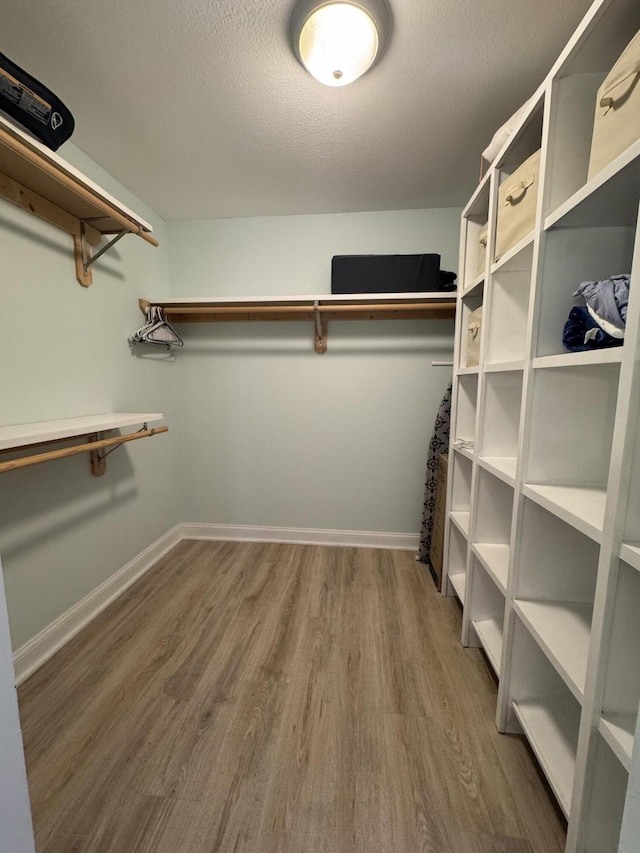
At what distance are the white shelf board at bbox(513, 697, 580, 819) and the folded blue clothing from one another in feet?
3.83

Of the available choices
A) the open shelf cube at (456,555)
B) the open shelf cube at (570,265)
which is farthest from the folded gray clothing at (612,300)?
the open shelf cube at (456,555)

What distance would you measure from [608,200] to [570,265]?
0.19 meters

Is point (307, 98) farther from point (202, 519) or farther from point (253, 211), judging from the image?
point (202, 519)

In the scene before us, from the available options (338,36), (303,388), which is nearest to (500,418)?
(303,388)

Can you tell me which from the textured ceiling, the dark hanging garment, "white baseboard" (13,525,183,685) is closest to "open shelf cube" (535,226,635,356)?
the textured ceiling

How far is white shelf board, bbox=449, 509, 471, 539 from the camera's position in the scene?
1654 mm

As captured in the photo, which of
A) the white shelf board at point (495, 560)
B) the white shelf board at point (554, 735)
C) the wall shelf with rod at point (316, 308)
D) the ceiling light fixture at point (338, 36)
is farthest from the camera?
the wall shelf with rod at point (316, 308)

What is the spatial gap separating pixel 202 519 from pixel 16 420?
1511mm

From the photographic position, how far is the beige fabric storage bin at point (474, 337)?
1.57 metres

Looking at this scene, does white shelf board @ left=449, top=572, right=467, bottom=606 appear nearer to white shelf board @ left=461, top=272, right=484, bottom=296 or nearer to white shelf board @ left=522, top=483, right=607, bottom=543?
white shelf board @ left=522, top=483, right=607, bottom=543

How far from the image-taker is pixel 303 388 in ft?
7.86

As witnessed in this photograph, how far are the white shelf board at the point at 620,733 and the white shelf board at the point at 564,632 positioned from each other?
6cm

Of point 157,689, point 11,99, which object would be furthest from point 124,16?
point 157,689

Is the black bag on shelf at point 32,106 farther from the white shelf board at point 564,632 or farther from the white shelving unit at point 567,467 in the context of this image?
the white shelf board at point 564,632
